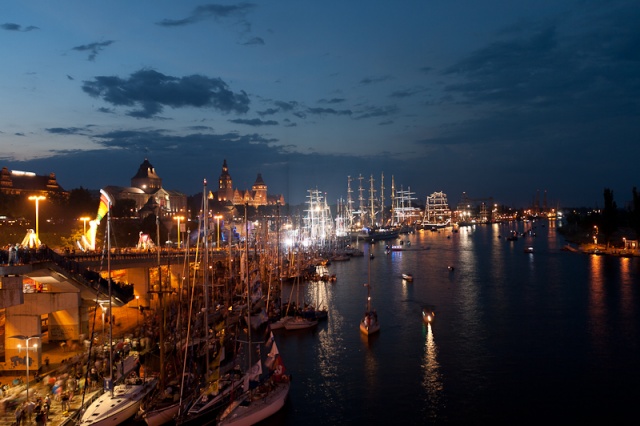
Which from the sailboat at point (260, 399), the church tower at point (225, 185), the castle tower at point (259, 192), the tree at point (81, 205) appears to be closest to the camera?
the sailboat at point (260, 399)

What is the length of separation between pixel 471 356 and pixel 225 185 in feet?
413

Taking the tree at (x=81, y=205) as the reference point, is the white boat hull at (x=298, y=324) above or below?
below

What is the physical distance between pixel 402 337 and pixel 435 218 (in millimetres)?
147533

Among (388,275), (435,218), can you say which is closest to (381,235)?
(388,275)

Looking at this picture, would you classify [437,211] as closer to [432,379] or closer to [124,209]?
[124,209]

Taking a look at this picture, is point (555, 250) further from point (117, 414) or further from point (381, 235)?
point (117, 414)

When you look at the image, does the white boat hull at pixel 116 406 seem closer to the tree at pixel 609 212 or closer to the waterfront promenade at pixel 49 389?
the waterfront promenade at pixel 49 389

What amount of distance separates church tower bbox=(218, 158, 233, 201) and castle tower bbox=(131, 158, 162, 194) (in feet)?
148

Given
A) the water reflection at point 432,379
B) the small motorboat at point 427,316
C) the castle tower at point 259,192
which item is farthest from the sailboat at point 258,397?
the castle tower at point 259,192

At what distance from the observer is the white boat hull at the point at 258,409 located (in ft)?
44.8

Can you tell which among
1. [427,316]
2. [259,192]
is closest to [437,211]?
[259,192]

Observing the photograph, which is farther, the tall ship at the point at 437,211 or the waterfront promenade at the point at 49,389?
the tall ship at the point at 437,211

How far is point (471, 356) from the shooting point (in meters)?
20.6

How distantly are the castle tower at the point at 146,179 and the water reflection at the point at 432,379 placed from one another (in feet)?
253
